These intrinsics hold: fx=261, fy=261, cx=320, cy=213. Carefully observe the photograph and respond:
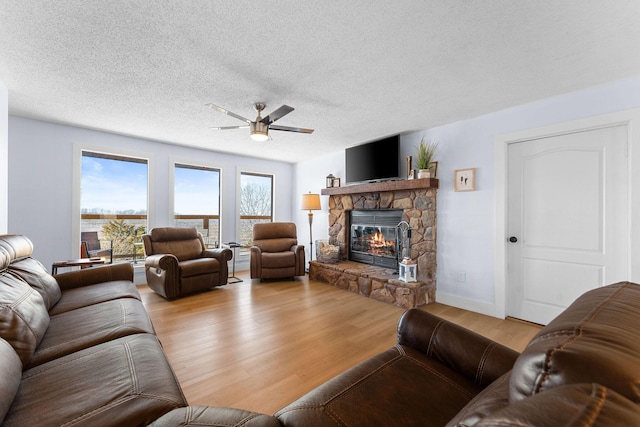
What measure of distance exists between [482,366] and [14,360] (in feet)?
6.39

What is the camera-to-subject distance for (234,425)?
692 mm

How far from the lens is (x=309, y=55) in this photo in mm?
2027

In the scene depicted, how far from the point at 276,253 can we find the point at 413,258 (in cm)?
233

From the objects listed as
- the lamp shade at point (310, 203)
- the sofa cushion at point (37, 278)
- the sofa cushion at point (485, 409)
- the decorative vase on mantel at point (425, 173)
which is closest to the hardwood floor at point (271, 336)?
the sofa cushion at point (37, 278)

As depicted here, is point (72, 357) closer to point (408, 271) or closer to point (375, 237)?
point (408, 271)

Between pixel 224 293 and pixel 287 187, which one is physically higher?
pixel 287 187

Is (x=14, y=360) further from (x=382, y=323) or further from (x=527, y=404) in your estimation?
(x=382, y=323)

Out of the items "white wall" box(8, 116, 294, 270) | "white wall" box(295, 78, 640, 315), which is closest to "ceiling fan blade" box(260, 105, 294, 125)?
"white wall" box(295, 78, 640, 315)

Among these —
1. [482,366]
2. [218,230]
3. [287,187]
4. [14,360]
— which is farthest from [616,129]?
[218,230]

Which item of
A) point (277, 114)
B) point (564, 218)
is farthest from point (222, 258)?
point (564, 218)

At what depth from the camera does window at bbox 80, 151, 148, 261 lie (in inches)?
158

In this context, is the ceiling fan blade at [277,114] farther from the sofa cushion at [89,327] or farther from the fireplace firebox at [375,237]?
the fireplace firebox at [375,237]

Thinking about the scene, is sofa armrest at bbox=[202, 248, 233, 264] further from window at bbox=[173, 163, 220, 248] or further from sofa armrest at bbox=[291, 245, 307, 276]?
sofa armrest at bbox=[291, 245, 307, 276]

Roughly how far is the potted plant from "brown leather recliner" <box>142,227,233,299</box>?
125 inches
